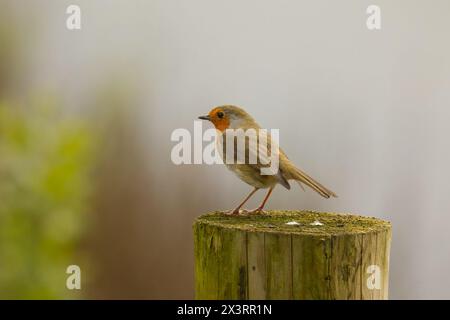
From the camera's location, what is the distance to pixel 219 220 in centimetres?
348

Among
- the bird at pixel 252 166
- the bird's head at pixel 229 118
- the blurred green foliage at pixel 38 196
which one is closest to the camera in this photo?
the bird at pixel 252 166

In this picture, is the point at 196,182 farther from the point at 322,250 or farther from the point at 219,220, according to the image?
the point at 322,250

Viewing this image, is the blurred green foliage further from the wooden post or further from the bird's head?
the wooden post

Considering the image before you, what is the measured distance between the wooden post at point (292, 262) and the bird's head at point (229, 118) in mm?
1251

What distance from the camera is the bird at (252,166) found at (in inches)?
162

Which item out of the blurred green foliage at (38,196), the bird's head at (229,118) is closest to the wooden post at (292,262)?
the bird's head at (229,118)

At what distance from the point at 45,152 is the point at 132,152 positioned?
214 cm

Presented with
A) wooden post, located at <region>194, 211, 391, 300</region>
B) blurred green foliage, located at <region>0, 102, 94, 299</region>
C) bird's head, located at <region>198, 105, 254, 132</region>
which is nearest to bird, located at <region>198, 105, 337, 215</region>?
bird's head, located at <region>198, 105, 254, 132</region>

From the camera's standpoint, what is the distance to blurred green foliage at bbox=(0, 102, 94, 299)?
582cm

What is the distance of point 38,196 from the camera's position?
5.82 meters

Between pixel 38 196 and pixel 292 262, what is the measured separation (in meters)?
3.30

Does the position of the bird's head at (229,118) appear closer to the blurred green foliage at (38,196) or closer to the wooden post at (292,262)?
the wooden post at (292,262)
